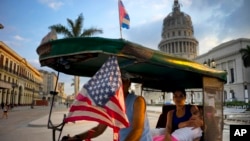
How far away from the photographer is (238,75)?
66.5m

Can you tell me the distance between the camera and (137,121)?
107 inches

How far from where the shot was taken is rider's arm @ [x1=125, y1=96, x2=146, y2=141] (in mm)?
2703

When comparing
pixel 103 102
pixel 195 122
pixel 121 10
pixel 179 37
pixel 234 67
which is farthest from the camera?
pixel 179 37

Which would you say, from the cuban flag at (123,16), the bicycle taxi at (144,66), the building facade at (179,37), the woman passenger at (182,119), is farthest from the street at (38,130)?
the building facade at (179,37)

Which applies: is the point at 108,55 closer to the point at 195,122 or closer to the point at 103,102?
the point at 103,102

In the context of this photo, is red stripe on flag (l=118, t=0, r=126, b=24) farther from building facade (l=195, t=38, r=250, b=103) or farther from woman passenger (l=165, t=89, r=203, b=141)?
building facade (l=195, t=38, r=250, b=103)

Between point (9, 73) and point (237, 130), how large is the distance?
5542 cm

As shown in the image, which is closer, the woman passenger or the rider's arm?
the rider's arm

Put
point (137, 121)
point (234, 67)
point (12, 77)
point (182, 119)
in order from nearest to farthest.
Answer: point (137, 121) → point (182, 119) → point (12, 77) → point (234, 67)

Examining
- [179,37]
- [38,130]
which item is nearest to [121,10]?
[38,130]

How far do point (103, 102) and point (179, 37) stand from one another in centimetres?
10345

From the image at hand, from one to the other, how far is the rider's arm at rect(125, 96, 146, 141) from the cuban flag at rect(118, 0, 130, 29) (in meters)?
1.83

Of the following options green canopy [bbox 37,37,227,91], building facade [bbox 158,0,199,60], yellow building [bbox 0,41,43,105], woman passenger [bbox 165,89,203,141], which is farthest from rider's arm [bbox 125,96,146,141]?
building facade [bbox 158,0,199,60]

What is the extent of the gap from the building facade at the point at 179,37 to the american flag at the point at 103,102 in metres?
100
